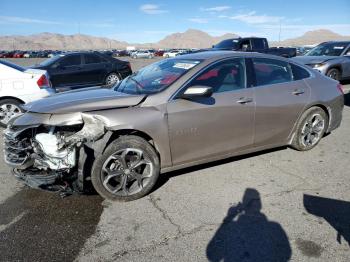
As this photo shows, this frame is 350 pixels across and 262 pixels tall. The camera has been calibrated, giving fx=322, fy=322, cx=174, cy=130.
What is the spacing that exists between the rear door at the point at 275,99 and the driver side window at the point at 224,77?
0.73 ft

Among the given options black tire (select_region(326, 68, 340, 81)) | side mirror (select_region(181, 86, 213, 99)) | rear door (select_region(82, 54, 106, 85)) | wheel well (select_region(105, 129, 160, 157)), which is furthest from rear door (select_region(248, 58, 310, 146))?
rear door (select_region(82, 54, 106, 85))

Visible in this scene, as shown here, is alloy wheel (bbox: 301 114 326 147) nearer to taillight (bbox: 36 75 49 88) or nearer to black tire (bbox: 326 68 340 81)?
taillight (bbox: 36 75 49 88)

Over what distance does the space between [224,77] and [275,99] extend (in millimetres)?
847

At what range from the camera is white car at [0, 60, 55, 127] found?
663cm

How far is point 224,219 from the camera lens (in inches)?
129

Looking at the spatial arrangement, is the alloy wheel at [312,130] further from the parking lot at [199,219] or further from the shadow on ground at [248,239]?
the shadow on ground at [248,239]

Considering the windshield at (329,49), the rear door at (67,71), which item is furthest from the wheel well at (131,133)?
the windshield at (329,49)

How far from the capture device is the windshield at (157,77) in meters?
4.02

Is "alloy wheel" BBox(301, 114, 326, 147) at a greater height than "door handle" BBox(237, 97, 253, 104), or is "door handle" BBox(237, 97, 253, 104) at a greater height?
"door handle" BBox(237, 97, 253, 104)

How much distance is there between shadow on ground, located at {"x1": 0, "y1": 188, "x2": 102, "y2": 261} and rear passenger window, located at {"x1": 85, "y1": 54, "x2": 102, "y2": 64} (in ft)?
29.4

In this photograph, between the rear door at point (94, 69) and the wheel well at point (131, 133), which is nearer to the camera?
the wheel well at point (131, 133)

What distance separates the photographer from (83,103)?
3.66 meters

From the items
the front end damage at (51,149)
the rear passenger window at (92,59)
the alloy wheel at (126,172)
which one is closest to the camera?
the front end damage at (51,149)

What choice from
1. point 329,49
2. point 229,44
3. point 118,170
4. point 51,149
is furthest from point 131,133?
point 229,44
